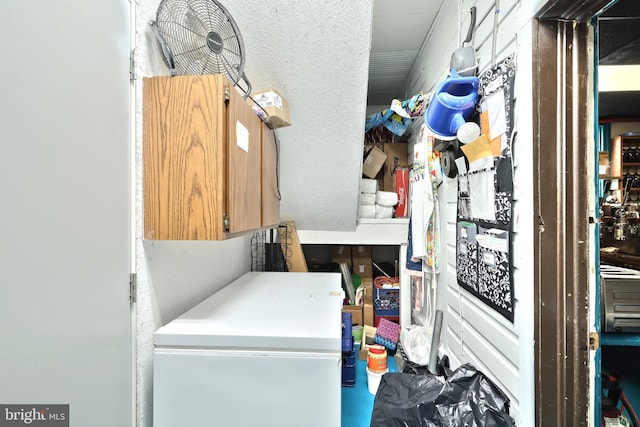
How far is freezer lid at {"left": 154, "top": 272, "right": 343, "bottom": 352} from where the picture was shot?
3.24 feet

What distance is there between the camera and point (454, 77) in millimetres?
1307

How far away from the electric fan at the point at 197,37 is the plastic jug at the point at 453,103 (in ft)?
3.03

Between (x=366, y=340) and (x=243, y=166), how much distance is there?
7.50 ft

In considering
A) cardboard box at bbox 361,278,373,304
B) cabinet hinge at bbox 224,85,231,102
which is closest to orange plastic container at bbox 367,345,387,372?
cardboard box at bbox 361,278,373,304

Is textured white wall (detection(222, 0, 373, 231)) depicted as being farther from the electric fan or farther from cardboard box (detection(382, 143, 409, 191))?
cardboard box (detection(382, 143, 409, 191))

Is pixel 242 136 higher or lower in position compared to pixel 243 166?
higher

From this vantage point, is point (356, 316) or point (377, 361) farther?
point (356, 316)

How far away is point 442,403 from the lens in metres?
1.10

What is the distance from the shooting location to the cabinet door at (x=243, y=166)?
1046mm

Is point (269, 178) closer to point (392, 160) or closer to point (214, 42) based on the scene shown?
point (214, 42)

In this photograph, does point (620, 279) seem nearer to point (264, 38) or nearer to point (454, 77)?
point (454, 77)

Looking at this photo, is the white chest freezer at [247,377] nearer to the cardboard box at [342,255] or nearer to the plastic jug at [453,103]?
the plastic jug at [453,103]

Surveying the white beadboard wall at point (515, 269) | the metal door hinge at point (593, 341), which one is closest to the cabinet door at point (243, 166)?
the white beadboard wall at point (515, 269)

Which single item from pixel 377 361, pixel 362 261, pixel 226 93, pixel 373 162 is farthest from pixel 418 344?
pixel 226 93
